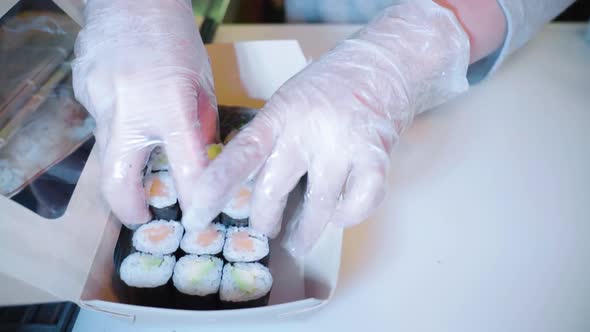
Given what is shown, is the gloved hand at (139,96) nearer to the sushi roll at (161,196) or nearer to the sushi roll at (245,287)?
the sushi roll at (161,196)

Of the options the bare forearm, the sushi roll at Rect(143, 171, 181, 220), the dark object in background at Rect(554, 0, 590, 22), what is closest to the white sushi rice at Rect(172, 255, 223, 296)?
the sushi roll at Rect(143, 171, 181, 220)

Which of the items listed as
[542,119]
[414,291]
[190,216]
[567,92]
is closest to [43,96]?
[190,216]

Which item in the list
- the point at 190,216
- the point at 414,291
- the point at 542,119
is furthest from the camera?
the point at 542,119

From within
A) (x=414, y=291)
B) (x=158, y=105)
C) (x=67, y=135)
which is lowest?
(x=414, y=291)

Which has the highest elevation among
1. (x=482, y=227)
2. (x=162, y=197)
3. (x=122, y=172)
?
(x=122, y=172)

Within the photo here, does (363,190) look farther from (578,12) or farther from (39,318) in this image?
(578,12)

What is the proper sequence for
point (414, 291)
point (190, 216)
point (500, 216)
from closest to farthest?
point (190, 216) → point (414, 291) → point (500, 216)

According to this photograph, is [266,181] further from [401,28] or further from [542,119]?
[542,119]

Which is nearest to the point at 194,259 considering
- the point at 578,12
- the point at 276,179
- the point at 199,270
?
the point at 199,270
